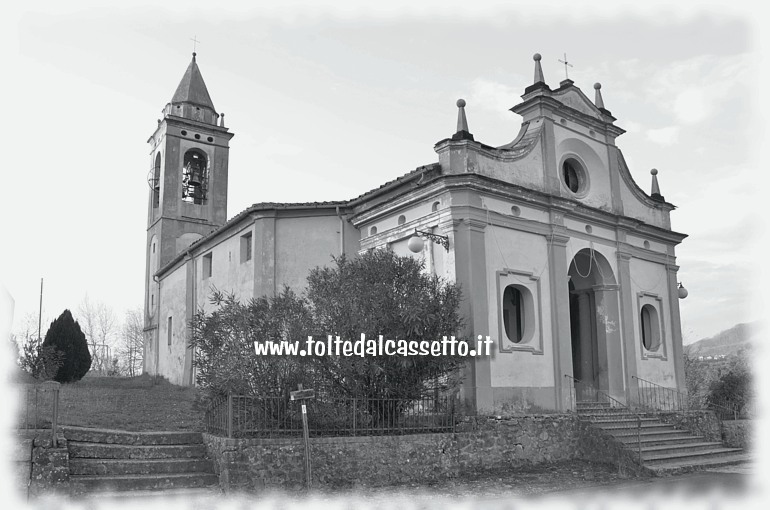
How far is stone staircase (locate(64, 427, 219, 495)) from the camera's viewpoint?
10.4 meters

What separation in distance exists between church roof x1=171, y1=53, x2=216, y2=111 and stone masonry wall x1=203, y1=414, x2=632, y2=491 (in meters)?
21.9

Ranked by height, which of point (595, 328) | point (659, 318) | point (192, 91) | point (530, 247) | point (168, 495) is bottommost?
point (168, 495)

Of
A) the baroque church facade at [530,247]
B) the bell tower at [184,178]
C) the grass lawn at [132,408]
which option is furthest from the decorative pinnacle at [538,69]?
the bell tower at [184,178]

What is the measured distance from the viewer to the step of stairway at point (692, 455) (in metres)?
14.0

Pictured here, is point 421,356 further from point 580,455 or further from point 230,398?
point 580,455

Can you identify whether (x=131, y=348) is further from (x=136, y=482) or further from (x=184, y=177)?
(x=136, y=482)

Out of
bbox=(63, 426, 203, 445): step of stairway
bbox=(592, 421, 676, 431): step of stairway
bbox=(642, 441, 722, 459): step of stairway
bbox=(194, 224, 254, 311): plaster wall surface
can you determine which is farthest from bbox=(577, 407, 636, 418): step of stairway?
bbox=(194, 224, 254, 311): plaster wall surface

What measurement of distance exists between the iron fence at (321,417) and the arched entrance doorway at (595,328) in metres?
6.17

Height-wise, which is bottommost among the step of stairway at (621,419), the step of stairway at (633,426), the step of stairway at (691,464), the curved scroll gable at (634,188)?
the step of stairway at (691,464)

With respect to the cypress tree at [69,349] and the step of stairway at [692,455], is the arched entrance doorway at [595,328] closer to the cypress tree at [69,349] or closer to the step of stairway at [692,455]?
the step of stairway at [692,455]

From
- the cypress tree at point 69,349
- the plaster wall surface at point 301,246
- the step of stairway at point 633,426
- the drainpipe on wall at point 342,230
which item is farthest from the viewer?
the cypress tree at point 69,349

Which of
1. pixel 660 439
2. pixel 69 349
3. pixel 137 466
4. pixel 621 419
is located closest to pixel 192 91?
pixel 69 349

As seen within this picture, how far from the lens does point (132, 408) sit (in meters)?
16.7

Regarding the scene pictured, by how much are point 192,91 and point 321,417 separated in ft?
75.2
